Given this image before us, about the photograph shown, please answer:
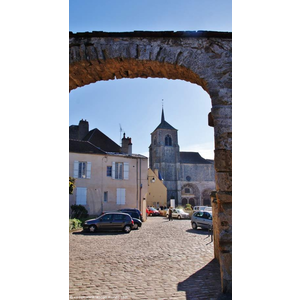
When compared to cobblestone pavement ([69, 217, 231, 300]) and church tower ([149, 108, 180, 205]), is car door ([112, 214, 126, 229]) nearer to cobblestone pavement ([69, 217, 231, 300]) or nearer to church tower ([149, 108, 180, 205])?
cobblestone pavement ([69, 217, 231, 300])

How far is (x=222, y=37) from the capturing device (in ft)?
14.8

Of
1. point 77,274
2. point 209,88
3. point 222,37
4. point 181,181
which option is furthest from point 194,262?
point 181,181

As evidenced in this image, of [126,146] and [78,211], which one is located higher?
[126,146]

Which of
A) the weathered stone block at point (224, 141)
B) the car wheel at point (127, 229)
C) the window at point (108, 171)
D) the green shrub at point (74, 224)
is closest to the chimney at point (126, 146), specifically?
the window at point (108, 171)

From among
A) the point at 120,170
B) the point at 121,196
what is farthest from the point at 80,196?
the point at 120,170

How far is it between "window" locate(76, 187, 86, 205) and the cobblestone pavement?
32.4ft

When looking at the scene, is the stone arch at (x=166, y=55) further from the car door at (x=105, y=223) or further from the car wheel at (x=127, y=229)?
the car door at (x=105, y=223)

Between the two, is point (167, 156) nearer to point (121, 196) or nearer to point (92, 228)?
point (121, 196)

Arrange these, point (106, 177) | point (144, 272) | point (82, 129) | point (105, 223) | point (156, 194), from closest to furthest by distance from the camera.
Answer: point (144, 272), point (105, 223), point (106, 177), point (82, 129), point (156, 194)

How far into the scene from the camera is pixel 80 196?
1864 centimetres

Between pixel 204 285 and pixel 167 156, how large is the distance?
2077 inches

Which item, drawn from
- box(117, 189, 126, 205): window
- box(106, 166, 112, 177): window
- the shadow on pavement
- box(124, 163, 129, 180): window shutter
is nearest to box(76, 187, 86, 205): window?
box(106, 166, 112, 177): window

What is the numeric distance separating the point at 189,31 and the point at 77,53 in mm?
1778

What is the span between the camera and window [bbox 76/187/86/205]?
18562 mm
